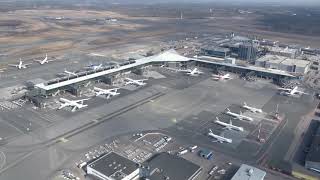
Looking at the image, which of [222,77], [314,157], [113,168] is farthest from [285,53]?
[113,168]

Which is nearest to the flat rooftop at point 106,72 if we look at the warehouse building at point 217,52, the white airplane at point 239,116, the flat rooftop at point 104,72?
the flat rooftop at point 104,72

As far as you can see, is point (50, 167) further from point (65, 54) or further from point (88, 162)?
point (65, 54)

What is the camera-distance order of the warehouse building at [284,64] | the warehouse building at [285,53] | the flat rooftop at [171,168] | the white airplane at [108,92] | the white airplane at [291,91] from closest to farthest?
the flat rooftop at [171,168] < the white airplane at [108,92] < the white airplane at [291,91] < the warehouse building at [284,64] < the warehouse building at [285,53]

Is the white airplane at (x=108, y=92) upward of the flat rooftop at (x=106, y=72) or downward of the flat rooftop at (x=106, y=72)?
downward

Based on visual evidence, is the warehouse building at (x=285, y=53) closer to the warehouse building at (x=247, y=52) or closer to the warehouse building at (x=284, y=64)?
the warehouse building at (x=284, y=64)

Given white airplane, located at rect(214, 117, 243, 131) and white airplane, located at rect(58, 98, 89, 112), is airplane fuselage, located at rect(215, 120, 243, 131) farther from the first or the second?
white airplane, located at rect(58, 98, 89, 112)

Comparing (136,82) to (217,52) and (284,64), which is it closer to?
(217,52)
